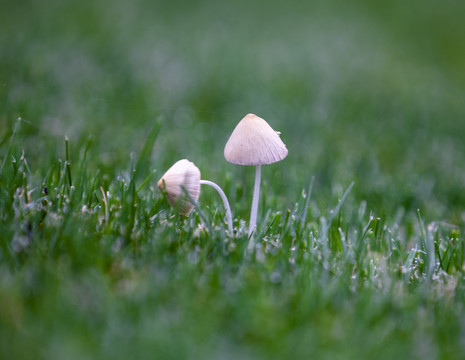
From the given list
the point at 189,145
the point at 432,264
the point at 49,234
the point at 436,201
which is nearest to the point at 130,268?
the point at 49,234

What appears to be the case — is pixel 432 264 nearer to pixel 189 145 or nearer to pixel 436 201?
pixel 436 201

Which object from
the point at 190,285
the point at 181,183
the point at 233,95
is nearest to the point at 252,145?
the point at 181,183

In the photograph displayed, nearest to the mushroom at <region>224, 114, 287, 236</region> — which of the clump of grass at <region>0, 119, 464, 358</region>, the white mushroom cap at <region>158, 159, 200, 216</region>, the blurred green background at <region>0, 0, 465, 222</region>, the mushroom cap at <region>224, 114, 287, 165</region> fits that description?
the mushroom cap at <region>224, 114, 287, 165</region>

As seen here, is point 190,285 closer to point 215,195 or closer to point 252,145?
point 252,145

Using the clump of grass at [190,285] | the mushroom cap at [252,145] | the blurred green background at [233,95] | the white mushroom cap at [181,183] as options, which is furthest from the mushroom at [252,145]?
the blurred green background at [233,95]

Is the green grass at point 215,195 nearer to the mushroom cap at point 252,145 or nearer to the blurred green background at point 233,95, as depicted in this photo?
the blurred green background at point 233,95

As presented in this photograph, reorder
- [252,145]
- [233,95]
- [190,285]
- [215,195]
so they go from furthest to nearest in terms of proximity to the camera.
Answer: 1. [233,95]
2. [215,195]
3. [252,145]
4. [190,285]
